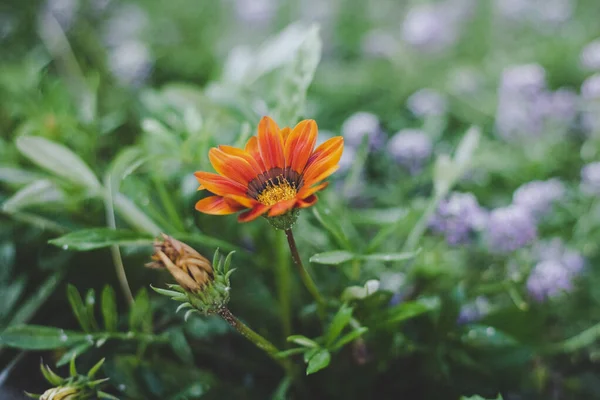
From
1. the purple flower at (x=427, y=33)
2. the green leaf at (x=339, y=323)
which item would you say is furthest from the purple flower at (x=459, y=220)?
the purple flower at (x=427, y=33)

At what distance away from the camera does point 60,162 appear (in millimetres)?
852

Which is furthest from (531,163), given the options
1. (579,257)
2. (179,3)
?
(179,3)

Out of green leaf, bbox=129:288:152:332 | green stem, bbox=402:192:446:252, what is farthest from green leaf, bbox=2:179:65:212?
green stem, bbox=402:192:446:252

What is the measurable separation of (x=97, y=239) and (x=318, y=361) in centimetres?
36

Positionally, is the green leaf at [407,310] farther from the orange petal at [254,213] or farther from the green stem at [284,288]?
the orange petal at [254,213]

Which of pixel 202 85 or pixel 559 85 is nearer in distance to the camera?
pixel 559 85

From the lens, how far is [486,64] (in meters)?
1.65

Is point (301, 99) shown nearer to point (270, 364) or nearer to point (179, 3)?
point (270, 364)

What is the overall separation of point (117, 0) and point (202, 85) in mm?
610

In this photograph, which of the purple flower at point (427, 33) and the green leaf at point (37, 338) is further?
the purple flower at point (427, 33)

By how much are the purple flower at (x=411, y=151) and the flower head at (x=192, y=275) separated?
0.65 m

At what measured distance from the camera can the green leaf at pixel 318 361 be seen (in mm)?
611

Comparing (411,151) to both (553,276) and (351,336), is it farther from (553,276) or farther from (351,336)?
(351,336)

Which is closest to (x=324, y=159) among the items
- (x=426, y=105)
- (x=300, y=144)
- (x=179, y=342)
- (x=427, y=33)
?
(x=300, y=144)
